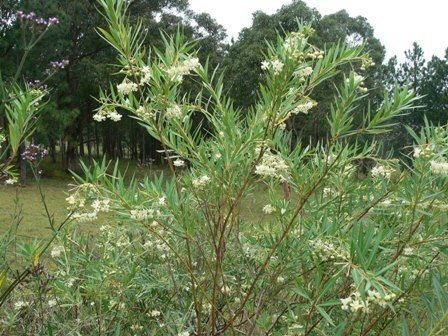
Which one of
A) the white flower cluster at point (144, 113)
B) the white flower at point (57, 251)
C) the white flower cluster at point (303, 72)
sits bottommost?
the white flower at point (57, 251)

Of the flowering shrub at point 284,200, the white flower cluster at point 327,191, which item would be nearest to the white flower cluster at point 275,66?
the flowering shrub at point 284,200

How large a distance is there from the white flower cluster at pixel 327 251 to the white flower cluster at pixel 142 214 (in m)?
0.50

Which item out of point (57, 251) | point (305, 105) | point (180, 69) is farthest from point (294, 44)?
point (57, 251)

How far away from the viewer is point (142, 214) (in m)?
1.72

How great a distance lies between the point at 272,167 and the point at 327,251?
0.33 metres

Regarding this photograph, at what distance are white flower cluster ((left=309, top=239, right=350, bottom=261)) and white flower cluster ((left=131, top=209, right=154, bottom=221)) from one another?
19.5 inches

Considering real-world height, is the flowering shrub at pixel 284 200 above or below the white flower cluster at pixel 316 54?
below

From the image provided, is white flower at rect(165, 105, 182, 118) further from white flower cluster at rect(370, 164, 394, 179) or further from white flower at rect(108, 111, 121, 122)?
white flower cluster at rect(370, 164, 394, 179)

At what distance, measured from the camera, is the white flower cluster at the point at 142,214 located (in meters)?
1.70

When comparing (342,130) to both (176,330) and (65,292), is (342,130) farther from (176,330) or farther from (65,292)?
(65,292)

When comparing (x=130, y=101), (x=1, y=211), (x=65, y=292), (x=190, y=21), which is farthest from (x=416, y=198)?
(x=190, y=21)

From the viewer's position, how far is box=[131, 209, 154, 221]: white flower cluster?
170cm

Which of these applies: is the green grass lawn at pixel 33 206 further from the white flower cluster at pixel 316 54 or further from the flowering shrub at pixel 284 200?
the white flower cluster at pixel 316 54

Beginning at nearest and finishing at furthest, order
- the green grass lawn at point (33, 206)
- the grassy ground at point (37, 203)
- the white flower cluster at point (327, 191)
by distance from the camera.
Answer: the white flower cluster at point (327, 191)
the grassy ground at point (37, 203)
the green grass lawn at point (33, 206)
